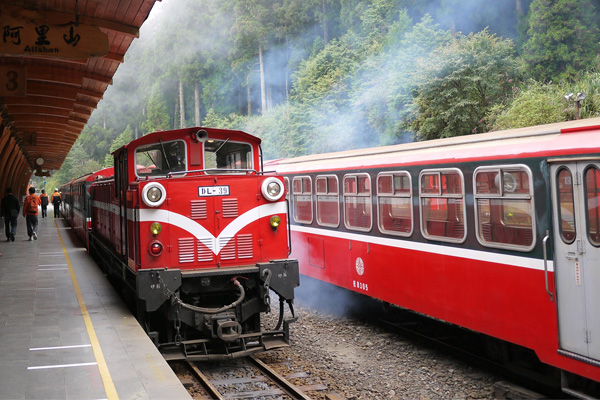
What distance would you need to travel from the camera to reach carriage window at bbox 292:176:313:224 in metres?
11.6

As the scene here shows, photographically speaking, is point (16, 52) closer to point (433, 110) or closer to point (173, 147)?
point (173, 147)

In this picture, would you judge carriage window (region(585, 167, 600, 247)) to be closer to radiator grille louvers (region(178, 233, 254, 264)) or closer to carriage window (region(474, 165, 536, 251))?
carriage window (region(474, 165, 536, 251))

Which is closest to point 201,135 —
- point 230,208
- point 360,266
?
point 230,208

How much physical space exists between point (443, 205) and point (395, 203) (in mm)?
1220

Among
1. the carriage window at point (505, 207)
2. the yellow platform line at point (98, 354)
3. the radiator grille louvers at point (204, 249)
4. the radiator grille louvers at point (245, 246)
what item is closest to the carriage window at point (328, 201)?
the radiator grille louvers at point (245, 246)

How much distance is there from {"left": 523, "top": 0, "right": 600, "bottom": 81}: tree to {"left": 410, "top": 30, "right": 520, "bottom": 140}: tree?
32.5 ft

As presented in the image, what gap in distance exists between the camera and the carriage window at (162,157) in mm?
8062

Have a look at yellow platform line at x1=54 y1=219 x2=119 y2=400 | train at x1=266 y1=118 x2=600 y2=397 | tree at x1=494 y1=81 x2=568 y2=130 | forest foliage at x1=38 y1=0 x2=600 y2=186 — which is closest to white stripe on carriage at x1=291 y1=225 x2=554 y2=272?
train at x1=266 y1=118 x2=600 y2=397

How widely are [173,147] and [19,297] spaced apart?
171 inches

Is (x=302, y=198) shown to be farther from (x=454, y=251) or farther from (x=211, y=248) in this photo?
(x=454, y=251)

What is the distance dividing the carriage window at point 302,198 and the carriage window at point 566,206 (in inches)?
246

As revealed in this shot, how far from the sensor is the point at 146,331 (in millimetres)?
8039

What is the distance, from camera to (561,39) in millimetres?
35469

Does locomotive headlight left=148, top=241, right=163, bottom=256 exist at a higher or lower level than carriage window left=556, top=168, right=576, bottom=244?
lower
